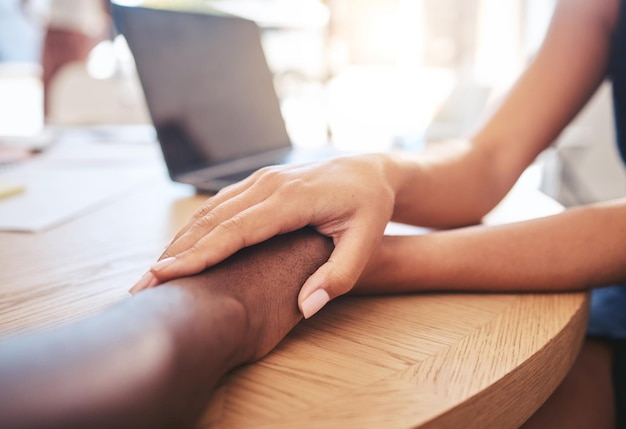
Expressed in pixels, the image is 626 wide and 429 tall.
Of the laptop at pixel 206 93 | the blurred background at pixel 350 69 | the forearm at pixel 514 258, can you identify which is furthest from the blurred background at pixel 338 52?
the forearm at pixel 514 258

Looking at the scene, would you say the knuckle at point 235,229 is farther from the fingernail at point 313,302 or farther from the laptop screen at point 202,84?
the laptop screen at point 202,84

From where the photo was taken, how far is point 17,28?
Result: 5559mm

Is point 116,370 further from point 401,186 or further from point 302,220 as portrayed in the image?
point 401,186

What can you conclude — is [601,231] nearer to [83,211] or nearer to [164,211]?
[164,211]

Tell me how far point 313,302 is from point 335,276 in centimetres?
3

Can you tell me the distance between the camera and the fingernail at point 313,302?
361mm

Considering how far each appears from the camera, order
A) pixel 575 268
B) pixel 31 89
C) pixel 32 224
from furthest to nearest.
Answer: pixel 31 89
pixel 32 224
pixel 575 268

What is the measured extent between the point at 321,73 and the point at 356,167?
17.3 ft

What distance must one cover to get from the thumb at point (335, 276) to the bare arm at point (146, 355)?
0.02 meters

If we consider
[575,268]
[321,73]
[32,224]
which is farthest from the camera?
[321,73]

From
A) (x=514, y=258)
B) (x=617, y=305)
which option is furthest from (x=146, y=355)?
(x=617, y=305)

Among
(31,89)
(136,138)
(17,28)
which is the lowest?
(136,138)

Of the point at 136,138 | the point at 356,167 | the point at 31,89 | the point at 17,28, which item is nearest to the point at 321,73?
the point at 31,89

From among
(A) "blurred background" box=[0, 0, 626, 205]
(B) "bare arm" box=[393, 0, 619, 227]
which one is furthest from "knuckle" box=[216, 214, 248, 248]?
(A) "blurred background" box=[0, 0, 626, 205]
